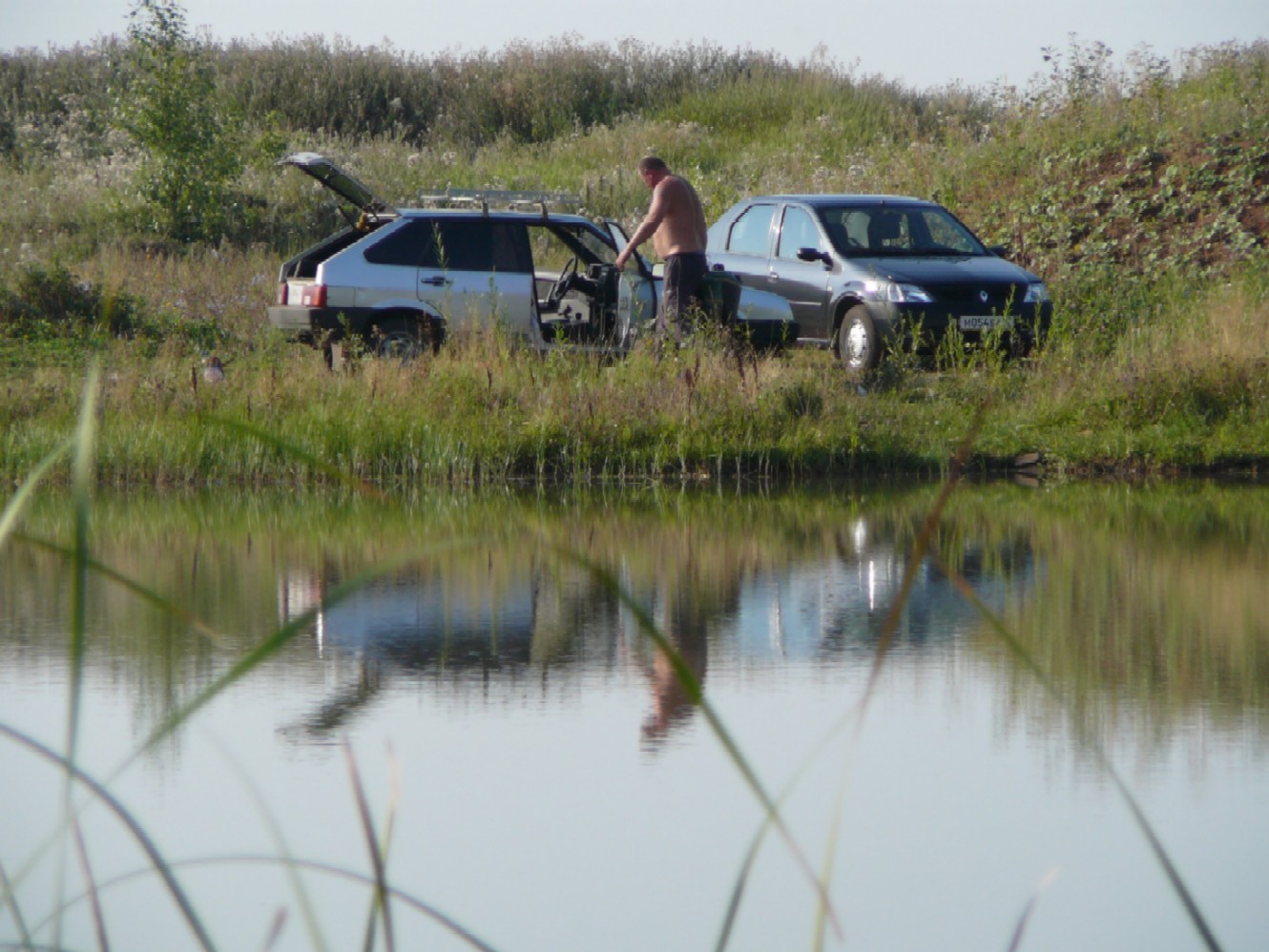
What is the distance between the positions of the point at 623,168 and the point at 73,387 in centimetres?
1617

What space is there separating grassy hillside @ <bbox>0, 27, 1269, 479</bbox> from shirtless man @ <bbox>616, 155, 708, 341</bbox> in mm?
1324

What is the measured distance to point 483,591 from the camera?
29.7 ft

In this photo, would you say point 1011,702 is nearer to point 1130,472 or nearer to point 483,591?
point 483,591

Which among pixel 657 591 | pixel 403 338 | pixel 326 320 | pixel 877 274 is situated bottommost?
pixel 657 591

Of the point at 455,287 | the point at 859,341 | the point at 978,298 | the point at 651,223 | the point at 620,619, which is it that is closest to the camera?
the point at 620,619

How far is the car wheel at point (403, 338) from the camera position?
1566cm

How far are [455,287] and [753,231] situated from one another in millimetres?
4217

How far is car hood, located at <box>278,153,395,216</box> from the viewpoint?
52.0 feet

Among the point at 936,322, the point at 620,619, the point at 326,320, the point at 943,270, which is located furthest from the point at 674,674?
the point at 943,270

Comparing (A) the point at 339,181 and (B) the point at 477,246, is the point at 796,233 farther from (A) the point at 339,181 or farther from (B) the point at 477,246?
(A) the point at 339,181

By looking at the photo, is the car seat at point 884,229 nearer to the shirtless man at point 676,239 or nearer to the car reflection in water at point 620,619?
the shirtless man at point 676,239

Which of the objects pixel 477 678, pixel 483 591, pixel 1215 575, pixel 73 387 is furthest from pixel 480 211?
pixel 477 678

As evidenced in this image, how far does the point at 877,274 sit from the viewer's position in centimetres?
1686

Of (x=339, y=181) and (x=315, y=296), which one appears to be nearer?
(x=315, y=296)
